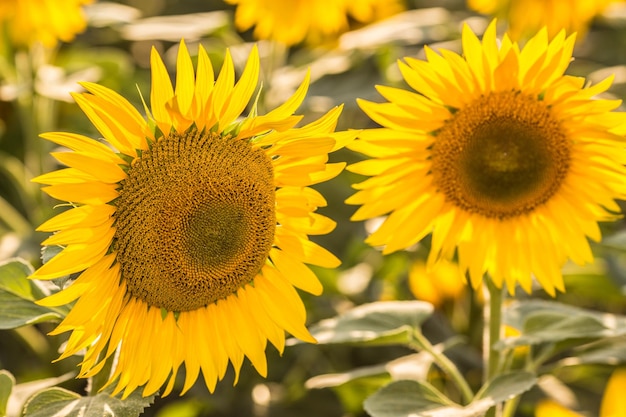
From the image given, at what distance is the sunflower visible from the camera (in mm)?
1308

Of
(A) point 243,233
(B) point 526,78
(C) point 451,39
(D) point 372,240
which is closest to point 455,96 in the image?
(B) point 526,78

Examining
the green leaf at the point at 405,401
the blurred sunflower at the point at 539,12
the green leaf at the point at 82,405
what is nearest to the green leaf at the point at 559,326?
the green leaf at the point at 405,401

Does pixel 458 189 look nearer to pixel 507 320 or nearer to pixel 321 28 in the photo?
pixel 507 320

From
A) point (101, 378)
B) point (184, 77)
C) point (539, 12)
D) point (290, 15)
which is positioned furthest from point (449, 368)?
point (539, 12)

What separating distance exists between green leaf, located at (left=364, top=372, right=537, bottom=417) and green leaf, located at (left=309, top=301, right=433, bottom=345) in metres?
0.10

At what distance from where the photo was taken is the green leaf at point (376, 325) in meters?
1.45

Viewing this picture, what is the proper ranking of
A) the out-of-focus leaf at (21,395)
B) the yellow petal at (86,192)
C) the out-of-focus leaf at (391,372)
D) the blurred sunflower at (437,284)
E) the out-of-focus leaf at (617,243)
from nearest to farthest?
the yellow petal at (86,192) < the out-of-focus leaf at (21,395) < the out-of-focus leaf at (391,372) < the out-of-focus leaf at (617,243) < the blurred sunflower at (437,284)

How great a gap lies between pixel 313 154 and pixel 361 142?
150mm

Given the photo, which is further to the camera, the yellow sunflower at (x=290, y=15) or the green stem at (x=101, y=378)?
the yellow sunflower at (x=290, y=15)

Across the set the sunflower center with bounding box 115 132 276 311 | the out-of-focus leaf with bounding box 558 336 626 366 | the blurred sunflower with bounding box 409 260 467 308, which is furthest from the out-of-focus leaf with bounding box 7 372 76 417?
the blurred sunflower with bounding box 409 260 467 308

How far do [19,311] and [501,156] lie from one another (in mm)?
734

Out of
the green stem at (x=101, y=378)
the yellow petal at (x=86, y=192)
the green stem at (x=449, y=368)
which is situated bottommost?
the green stem at (x=449, y=368)

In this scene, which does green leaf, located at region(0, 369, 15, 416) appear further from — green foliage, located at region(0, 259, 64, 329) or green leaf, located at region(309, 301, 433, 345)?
green leaf, located at region(309, 301, 433, 345)

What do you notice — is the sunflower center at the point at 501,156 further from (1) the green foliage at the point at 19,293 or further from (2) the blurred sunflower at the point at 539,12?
(2) the blurred sunflower at the point at 539,12
